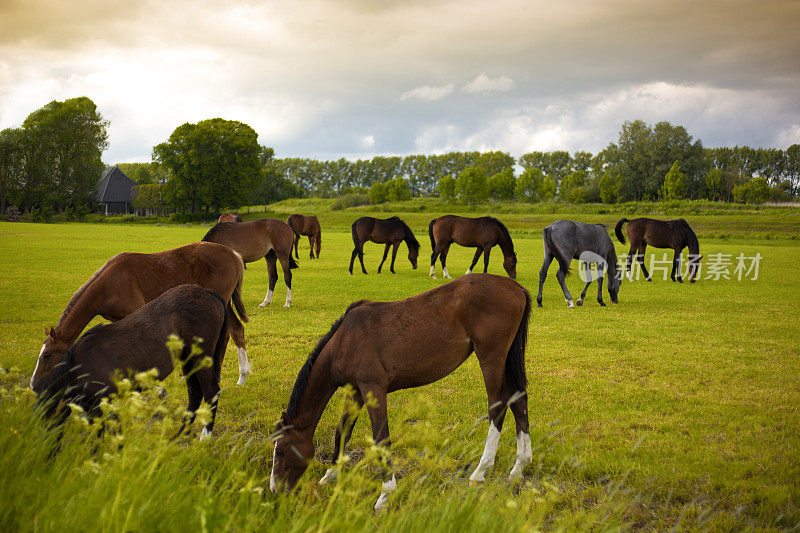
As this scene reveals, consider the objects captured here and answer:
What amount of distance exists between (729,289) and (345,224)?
4899 cm

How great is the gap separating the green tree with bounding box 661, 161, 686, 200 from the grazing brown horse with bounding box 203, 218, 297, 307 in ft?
291

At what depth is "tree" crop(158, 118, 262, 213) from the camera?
61688mm

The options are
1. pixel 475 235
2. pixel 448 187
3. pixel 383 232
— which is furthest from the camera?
pixel 448 187

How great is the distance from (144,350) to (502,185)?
107139mm

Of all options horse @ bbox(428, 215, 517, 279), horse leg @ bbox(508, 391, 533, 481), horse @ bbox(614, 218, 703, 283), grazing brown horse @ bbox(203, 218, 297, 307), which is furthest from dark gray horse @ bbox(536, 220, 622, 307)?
horse leg @ bbox(508, 391, 533, 481)

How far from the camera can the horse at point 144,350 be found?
12.8 ft

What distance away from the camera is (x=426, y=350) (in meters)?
4.12

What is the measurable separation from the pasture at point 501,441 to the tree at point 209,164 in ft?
172

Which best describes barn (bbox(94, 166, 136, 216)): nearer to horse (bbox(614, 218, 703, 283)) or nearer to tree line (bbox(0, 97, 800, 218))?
tree line (bbox(0, 97, 800, 218))

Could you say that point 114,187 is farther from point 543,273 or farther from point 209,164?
point 543,273

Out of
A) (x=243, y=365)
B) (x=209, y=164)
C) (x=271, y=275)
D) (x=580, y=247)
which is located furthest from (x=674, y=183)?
(x=243, y=365)

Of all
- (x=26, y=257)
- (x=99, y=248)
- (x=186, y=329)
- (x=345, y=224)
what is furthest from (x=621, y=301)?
(x=345, y=224)

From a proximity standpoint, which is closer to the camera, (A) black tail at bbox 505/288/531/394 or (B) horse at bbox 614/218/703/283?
(A) black tail at bbox 505/288/531/394

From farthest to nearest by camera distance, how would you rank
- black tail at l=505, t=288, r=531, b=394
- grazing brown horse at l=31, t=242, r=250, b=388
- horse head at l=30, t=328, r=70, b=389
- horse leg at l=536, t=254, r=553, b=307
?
horse leg at l=536, t=254, r=553, b=307, grazing brown horse at l=31, t=242, r=250, b=388, horse head at l=30, t=328, r=70, b=389, black tail at l=505, t=288, r=531, b=394
